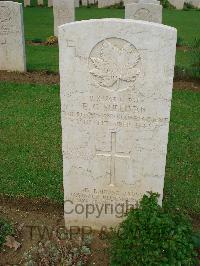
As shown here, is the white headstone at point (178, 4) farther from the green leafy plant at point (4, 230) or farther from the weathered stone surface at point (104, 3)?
the green leafy plant at point (4, 230)

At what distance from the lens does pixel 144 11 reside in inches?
453

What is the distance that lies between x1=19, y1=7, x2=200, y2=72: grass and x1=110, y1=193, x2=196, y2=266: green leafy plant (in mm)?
7259

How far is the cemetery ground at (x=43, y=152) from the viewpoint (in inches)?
190

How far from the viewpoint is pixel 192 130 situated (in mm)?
7223

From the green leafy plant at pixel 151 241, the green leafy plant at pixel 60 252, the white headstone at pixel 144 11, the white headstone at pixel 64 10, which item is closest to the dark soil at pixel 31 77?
the white headstone at pixel 144 11

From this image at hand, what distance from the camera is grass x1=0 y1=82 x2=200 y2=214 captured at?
5324mm

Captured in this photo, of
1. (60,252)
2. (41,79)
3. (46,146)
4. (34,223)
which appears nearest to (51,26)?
(41,79)

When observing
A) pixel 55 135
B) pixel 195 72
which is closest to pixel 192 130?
pixel 55 135

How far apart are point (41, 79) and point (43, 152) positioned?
12.7 feet

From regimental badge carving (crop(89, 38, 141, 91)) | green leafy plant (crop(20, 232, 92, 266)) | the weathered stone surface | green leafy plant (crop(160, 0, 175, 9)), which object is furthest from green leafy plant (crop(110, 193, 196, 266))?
green leafy plant (crop(160, 0, 175, 9))

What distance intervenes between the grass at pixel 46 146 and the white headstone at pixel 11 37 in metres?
1.27

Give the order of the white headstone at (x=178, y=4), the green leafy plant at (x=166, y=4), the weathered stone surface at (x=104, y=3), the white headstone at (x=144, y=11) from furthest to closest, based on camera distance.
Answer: the green leafy plant at (x=166, y=4) → the white headstone at (x=178, y=4) → the weathered stone surface at (x=104, y=3) → the white headstone at (x=144, y=11)

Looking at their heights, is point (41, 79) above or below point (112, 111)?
below

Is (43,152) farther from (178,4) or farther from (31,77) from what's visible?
(178,4)
